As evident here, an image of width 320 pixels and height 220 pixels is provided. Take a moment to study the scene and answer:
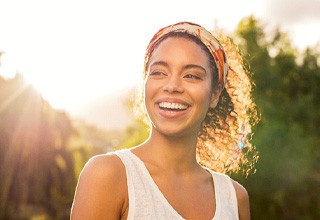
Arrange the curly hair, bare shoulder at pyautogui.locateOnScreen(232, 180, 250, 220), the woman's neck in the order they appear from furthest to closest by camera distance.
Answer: the curly hair
bare shoulder at pyautogui.locateOnScreen(232, 180, 250, 220)
the woman's neck

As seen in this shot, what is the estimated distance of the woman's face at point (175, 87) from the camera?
3477 mm

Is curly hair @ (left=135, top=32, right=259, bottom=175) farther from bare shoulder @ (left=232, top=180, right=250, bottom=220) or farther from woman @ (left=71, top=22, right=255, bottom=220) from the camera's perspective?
bare shoulder @ (left=232, top=180, right=250, bottom=220)

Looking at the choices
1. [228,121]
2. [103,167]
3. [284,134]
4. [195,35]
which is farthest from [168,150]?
[284,134]

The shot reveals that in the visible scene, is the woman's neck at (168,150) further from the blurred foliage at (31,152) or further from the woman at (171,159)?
the blurred foliage at (31,152)

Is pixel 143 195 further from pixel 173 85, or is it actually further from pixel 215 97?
pixel 215 97

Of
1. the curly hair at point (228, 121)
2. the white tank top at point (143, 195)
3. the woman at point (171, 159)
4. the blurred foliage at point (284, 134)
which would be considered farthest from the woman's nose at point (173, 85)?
the blurred foliage at point (284, 134)

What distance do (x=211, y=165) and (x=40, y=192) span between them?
26427mm

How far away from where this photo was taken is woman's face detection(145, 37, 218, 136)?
3477mm

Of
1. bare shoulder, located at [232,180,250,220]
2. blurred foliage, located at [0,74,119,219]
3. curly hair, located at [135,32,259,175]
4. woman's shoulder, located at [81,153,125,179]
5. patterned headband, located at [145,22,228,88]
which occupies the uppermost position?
patterned headband, located at [145,22,228,88]

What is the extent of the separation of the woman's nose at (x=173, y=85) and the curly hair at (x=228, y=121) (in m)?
0.59

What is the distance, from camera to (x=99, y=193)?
326 cm

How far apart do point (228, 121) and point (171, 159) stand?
Result: 26.8 inches

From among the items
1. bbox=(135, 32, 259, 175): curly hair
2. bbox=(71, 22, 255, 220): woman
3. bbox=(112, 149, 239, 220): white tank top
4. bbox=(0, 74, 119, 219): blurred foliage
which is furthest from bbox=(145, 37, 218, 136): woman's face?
bbox=(0, 74, 119, 219): blurred foliage

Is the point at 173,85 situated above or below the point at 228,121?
above
